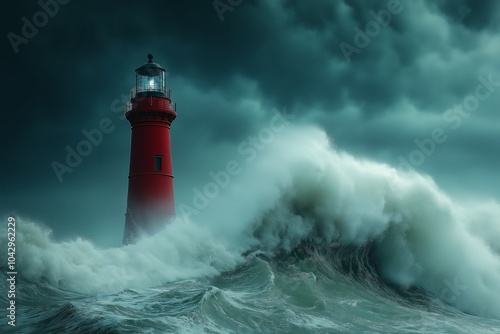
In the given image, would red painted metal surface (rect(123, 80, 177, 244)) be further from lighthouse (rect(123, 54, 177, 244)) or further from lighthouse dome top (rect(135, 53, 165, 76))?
lighthouse dome top (rect(135, 53, 165, 76))

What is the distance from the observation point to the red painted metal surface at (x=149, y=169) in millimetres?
17859

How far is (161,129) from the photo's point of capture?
18.4m

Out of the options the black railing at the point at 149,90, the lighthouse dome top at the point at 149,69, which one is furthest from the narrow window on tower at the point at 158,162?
the lighthouse dome top at the point at 149,69

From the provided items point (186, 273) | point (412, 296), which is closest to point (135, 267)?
point (186, 273)

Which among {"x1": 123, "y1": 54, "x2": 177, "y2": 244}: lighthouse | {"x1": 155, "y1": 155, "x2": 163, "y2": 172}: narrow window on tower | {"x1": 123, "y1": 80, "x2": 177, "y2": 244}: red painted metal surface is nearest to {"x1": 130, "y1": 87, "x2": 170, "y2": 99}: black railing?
{"x1": 123, "y1": 54, "x2": 177, "y2": 244}: lighthouse

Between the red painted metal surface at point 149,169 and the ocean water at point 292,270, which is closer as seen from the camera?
the ocean water at point 292,270

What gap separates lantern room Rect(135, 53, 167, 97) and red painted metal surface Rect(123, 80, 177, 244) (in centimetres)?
23

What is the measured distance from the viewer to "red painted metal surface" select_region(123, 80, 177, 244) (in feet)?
58.6

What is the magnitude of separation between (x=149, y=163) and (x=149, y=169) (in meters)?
0.16

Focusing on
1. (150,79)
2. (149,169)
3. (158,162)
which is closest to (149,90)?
(150,79)

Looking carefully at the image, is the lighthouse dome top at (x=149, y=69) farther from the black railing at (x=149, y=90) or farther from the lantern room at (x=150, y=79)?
the black railing at (x=149, y=90)

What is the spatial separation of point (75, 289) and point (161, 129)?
6.20m

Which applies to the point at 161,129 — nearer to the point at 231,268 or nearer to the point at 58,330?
the point at 231,268

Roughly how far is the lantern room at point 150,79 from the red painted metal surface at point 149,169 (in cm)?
23
